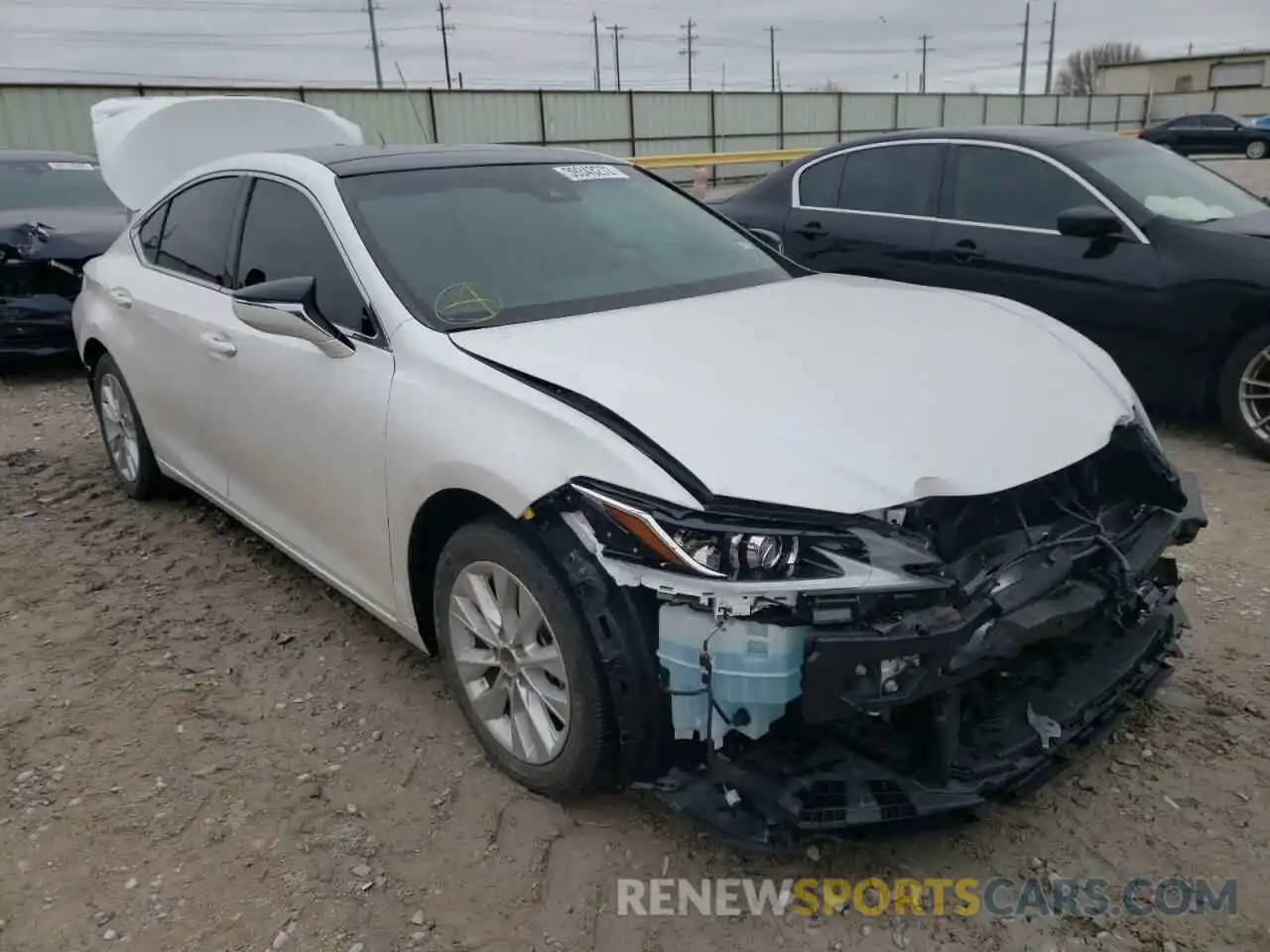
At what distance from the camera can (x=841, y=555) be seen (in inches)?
84.0

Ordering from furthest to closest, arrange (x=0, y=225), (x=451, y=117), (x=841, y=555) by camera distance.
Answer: (x=451, y=117)
(x=0, y=225)
(x=841, y=555)

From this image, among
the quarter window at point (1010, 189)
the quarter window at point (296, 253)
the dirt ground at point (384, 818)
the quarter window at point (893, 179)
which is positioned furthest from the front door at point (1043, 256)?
the quarter window at point (296, 253)

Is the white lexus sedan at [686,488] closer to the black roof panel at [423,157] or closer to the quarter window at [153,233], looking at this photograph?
the black roof panel at [423,157]

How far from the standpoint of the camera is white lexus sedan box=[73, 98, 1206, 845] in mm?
2148

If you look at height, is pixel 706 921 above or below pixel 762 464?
below

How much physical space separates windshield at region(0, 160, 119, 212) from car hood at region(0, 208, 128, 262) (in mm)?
218

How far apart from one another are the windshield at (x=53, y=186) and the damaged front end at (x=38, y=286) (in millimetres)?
849

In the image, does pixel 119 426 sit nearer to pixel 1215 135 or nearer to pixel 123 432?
pixel 123 432

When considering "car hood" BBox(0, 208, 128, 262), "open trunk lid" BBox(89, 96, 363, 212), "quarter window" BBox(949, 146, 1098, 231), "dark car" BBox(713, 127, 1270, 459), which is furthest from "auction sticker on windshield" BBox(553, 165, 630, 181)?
"car hood" BBox(0, 208, 128, 262)

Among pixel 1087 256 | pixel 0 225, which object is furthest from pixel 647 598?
pixel 0 225

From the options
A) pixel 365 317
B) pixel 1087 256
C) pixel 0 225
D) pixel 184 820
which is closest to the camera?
pixel 184 820

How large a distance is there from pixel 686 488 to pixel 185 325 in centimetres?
257

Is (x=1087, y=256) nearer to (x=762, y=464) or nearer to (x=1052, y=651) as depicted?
(x=1052, y=651)

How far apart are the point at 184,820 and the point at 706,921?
1.41 m
